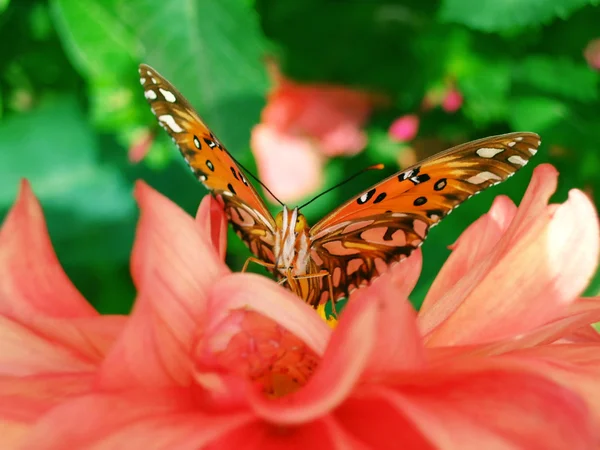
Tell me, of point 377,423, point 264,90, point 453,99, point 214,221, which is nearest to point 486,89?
point 453,99

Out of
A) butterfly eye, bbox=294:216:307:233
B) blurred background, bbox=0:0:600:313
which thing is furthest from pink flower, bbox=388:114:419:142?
butterfly eye, bbox=294:216:307:233

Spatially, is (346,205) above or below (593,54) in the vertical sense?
above

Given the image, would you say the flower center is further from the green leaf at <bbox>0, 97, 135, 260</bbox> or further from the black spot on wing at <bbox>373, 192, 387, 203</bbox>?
the green leaf at <bbox>0, 97, 135, 260</bbox>

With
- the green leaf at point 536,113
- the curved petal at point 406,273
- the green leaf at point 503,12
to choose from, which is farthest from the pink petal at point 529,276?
the green leaf at point 536,113

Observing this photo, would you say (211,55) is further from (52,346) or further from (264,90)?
(52,346)

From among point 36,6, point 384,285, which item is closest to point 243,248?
point 36,6

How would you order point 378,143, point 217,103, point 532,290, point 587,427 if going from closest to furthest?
point 587,427 < point 532,290 < point 217,103 < point 378,143

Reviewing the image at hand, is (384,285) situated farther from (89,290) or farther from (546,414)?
(89,290)
